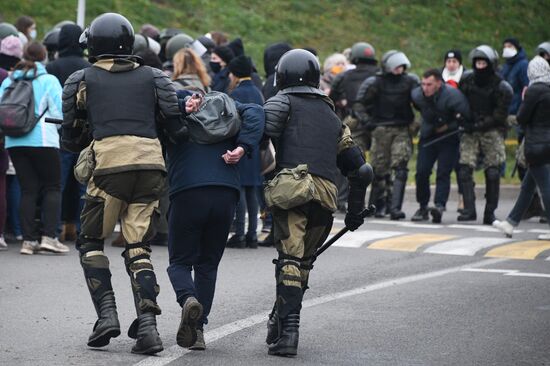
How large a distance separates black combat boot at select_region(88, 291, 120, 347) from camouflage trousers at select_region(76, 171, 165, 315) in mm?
47

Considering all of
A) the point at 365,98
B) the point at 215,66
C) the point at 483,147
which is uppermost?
the point at 215,66

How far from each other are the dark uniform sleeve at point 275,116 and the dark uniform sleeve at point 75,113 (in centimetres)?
104

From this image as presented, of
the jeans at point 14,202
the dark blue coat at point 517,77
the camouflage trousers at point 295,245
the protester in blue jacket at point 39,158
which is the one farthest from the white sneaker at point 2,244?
the dark blue coat at point 517,77

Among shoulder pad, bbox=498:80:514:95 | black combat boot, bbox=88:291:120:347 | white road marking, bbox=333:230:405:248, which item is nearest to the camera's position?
black combat boot, bbox=88:291:120:347

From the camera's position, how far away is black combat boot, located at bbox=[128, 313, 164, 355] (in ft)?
24.7

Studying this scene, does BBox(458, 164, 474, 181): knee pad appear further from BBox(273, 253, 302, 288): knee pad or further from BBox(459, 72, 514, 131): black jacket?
BBox(273, 253, 302, 288): knee pad

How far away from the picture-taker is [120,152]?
766cm

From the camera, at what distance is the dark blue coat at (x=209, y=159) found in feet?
25.8

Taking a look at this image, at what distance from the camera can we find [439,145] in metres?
16.8

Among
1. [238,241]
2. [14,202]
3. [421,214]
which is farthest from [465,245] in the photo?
[14,202]

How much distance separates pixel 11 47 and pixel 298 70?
18.4 feet

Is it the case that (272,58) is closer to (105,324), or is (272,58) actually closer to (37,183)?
(37,183)

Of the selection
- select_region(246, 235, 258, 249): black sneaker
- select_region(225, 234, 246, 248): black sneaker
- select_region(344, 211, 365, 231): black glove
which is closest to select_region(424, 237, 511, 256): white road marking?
select_region(246, 235, 258, 249): black sneaker

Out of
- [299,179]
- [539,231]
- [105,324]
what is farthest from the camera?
[539,231]
